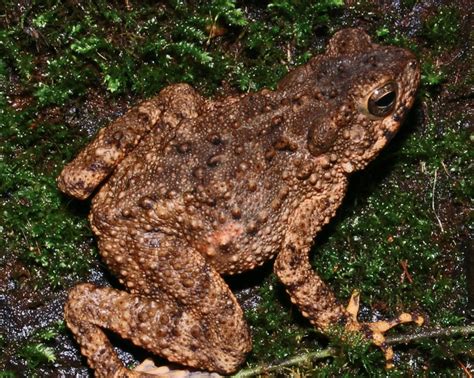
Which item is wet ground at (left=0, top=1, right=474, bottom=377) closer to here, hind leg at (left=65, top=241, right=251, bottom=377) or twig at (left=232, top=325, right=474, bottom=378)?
twig at (left=232, top=325, right=474, bottom=378)

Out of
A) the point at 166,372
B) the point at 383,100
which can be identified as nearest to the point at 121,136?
the point at 166,372

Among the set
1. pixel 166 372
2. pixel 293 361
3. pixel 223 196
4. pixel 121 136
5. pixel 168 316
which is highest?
pixel 121 136

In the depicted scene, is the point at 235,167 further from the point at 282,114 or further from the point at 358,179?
the point at 358,179

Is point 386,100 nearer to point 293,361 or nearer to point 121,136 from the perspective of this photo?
point 121,136

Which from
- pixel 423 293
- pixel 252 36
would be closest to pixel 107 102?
pixel 252 36

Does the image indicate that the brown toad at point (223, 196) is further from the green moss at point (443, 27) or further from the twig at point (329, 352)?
the green moss at point (443, 27)

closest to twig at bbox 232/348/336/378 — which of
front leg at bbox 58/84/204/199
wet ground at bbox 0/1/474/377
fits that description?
wet ground at bbox 0/1/474/377
